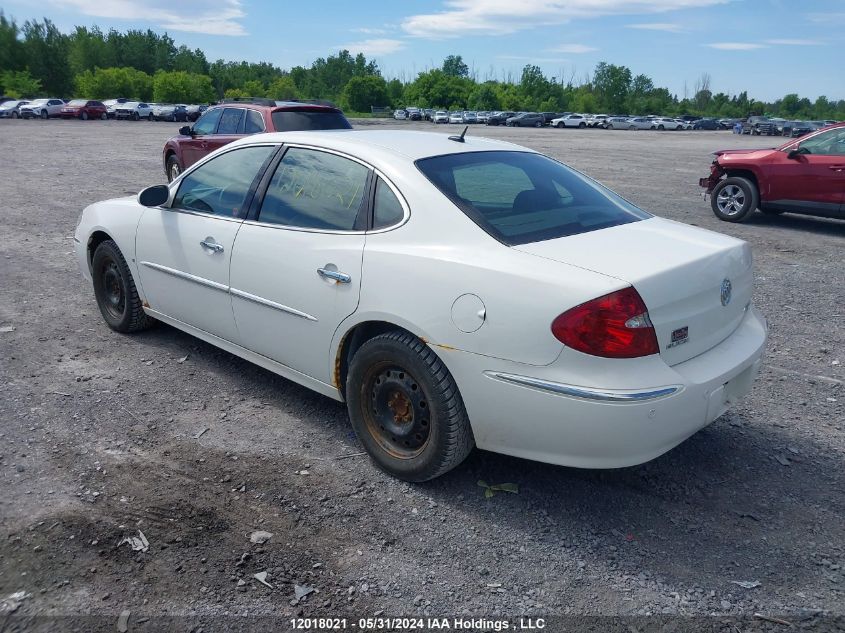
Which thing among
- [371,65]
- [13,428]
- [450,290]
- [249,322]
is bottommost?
[13,428]

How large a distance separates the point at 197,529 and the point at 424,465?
41.4 inches

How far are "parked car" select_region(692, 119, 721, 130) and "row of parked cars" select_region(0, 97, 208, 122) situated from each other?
55.1 m

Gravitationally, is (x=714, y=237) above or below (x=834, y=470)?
above

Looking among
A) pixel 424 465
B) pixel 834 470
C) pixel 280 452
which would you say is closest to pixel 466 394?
pixel 424 465

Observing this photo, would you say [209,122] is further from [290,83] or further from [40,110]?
[290,83]

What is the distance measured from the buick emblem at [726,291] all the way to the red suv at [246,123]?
8.29 metres

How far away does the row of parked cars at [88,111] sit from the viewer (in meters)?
53.8

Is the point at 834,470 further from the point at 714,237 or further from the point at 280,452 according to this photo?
the point at 280,452

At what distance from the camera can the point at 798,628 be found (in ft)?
8.34

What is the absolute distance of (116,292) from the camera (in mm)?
5453

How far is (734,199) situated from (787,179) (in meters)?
0.90

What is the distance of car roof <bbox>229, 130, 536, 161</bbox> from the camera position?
12.3 feet

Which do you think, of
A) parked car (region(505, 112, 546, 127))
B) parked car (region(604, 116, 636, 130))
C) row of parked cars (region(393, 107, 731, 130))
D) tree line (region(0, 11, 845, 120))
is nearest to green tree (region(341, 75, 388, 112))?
tree line (region(0, 11, 845, 120))

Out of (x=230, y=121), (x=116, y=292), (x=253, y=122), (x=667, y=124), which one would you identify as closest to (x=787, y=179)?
(x=253, y=122)
